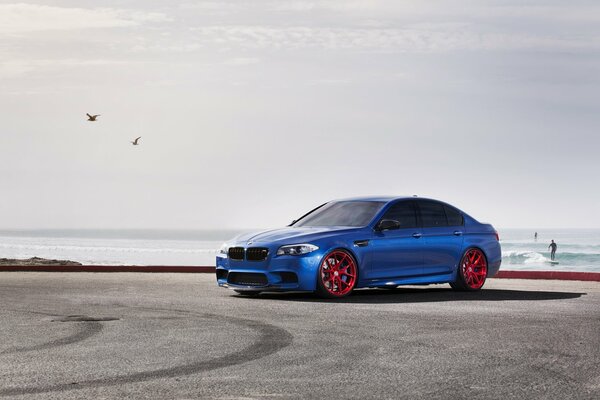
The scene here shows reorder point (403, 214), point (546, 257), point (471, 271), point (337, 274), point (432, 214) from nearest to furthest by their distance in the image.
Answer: point (337, 274), point (403, 214), point (432, 214), point (471, 271), point (546, 257)

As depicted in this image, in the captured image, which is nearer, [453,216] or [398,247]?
[398,247]

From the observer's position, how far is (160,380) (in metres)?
6.85

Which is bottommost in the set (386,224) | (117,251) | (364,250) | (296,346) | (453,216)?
(296,346)

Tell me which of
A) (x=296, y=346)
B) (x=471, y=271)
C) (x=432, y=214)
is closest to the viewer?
(x=296, y=346)

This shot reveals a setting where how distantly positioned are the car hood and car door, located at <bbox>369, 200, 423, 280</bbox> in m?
0.61

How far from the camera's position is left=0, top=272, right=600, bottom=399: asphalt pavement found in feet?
21.6

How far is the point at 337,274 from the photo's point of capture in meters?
14.4

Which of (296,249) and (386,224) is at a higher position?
(386,224)

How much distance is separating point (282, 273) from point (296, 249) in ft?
1.39

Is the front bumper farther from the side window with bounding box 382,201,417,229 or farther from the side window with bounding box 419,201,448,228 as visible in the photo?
the side window with bounding box 419,201,448,228

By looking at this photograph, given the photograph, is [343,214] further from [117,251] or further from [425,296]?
[117,251]

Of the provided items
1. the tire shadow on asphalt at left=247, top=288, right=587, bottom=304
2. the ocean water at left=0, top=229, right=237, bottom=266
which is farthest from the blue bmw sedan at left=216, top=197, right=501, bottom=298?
the ocean water at left=0, top=229, right=237, bottom=266

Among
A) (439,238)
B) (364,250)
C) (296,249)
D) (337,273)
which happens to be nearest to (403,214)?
(439,238)

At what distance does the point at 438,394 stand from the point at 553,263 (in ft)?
193
